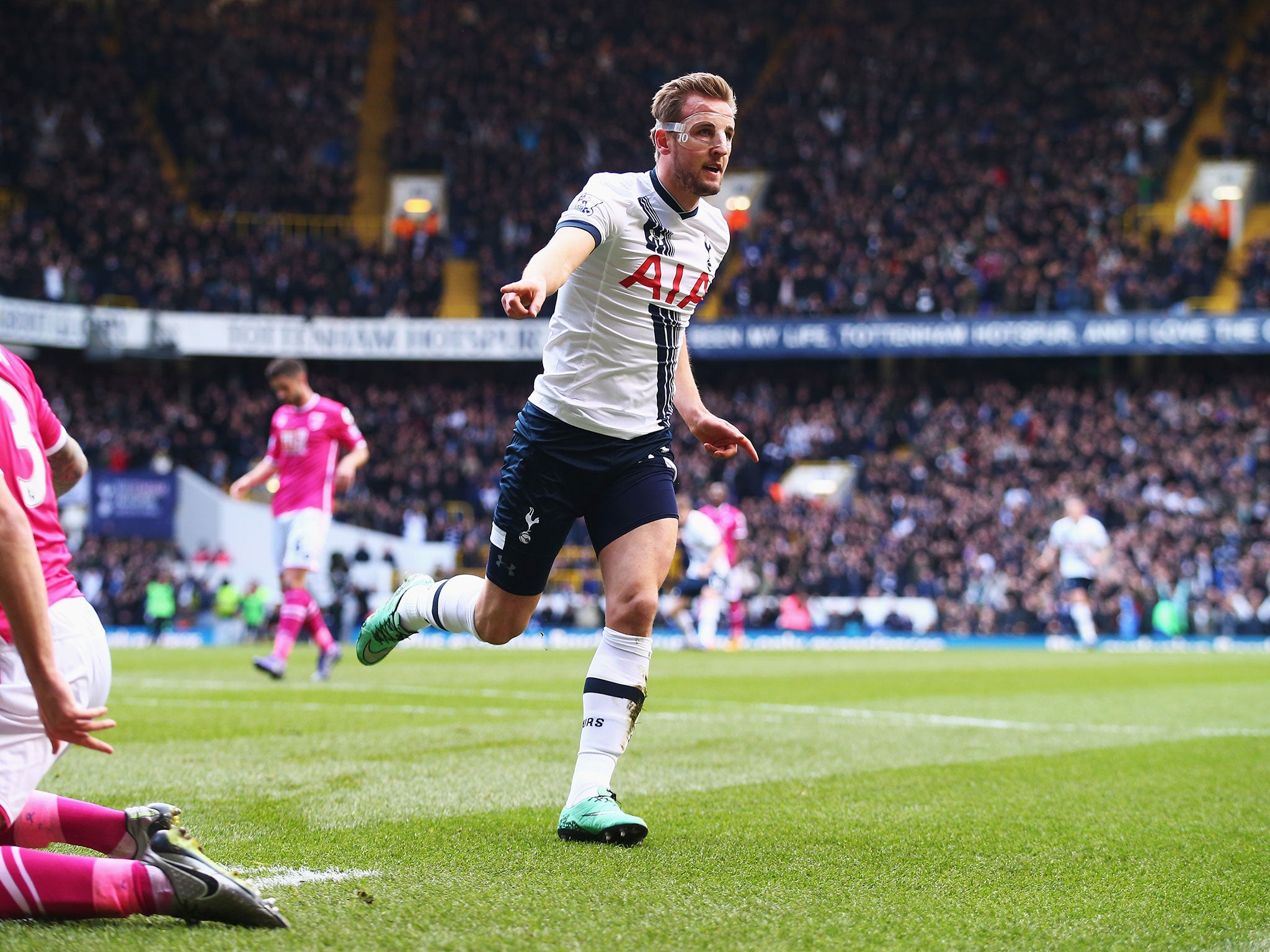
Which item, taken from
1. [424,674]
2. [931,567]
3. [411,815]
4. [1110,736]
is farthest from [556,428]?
[931,567]

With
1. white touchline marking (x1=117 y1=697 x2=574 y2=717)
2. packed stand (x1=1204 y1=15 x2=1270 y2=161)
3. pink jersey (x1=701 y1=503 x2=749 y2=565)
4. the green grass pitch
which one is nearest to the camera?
the green grass pitch

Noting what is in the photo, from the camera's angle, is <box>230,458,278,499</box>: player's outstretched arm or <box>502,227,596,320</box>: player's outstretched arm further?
<box>230,458,278,499</box>: player's outstretched arm

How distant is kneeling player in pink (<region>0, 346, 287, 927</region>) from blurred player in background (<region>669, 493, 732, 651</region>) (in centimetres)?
1487

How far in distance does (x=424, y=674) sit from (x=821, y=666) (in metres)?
5.15

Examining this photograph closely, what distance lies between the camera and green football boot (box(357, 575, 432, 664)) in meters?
5.16

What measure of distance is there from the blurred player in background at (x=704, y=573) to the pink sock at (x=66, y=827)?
48.2ft

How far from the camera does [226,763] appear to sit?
577 cm

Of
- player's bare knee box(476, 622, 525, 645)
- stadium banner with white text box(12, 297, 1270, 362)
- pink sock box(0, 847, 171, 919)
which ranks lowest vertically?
pink sock box(0, 847, 171, 919)

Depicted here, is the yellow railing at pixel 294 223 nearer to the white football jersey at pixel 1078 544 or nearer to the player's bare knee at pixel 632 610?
the white football jersey at pixel 1078 544

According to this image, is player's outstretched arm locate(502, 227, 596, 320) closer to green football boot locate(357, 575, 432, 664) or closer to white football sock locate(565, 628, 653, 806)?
white football sock locate(565, 628, 653, 806)

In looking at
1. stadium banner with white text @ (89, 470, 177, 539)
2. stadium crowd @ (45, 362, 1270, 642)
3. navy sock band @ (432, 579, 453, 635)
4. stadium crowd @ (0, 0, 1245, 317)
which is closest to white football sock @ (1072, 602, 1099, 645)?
stadium crowd @ (45, 362, 1270, 642)

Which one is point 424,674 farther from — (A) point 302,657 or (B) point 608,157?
(B) point 608,157

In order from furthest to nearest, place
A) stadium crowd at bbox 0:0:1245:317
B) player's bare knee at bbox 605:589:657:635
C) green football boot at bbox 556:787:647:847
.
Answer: stadium crowd at bbox 0:0:1245:317, player's bare knee at bbox 605:589:657:635, green football boot at bbox 556:787:647:847

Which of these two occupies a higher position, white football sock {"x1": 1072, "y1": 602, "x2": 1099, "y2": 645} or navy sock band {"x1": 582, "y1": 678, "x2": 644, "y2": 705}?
navy sock band {"x1": 582, "y1": 678, "x2": 644, "y2": 705}
